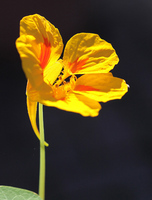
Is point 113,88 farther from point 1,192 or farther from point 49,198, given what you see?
point 49,198

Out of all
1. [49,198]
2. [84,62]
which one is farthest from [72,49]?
[49,198]

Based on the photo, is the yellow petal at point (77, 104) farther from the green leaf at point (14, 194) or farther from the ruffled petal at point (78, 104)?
the green leaf at point (14, 194)

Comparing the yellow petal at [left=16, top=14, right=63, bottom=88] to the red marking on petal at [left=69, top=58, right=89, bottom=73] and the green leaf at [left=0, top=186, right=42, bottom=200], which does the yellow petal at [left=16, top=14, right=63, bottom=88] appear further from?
the green leaf at [left=0, top=186, right=42, bottom=200]

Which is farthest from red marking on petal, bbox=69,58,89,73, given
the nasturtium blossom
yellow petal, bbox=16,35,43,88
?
yellow petal, bbox=16,35,43,88

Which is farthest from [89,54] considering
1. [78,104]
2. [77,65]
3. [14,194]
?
[14,194]

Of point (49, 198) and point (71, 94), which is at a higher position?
point (71, 94)

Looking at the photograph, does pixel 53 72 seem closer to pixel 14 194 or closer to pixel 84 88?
pixel 84 88

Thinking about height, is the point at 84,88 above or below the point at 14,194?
above
